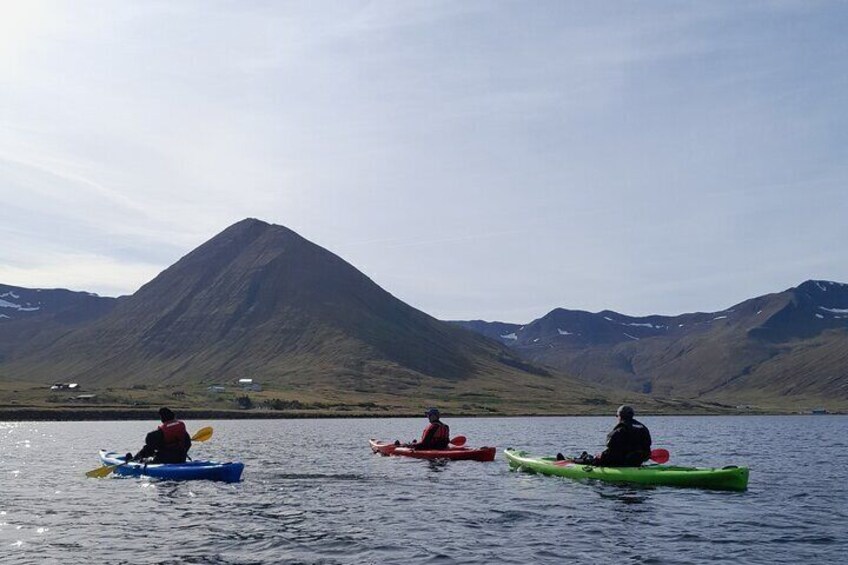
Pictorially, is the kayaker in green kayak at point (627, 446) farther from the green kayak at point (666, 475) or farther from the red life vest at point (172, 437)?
the red life vest at point (172, 437)

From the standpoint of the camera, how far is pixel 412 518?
27.6 metres

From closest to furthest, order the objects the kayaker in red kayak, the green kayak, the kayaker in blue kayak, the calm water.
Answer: the calm water, the green kayak, the kayaker in blue kayak, the kayaker in red kayak

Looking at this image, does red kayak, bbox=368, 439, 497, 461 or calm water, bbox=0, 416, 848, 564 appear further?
red kayak, bbox=368, 439, 497, 461

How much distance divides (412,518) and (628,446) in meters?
12.1

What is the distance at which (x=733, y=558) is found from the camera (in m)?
21.1

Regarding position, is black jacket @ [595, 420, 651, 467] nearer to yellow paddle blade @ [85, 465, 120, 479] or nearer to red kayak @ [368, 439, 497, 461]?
red kayak @ [368, 439, 497, 461]

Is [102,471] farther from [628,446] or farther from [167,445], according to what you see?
[628,446]

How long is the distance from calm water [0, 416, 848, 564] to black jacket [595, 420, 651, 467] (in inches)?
56.6

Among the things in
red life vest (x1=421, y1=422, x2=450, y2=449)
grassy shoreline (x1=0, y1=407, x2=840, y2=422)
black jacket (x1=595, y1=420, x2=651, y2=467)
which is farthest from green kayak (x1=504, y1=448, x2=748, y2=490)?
grassy shoreline (x1=0, y1=407, x2=840, y2=422)

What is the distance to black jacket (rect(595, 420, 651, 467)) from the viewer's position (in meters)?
35.7

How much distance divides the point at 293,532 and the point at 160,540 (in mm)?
3718

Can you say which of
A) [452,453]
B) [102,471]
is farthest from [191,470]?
[452,453]

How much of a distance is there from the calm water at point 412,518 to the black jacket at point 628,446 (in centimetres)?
144

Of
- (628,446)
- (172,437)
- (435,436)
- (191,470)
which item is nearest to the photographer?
(628,446)
